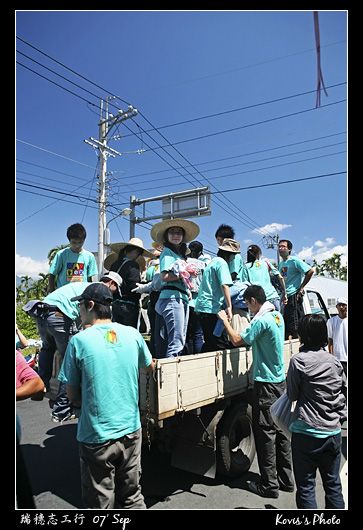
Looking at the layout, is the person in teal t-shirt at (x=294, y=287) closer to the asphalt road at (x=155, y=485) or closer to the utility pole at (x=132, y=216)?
the asphalt road at (x=155, y=485)

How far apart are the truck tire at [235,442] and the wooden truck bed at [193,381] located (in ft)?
0.79

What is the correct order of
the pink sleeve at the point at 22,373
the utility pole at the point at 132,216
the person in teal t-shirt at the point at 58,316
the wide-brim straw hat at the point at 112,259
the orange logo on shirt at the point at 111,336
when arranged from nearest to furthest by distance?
1. the pink sleeve at the point at 22,373
2. the orange logo on shirt at the point at 111,336
3. the person in teal t-shirt at the point at 58,316
4. the wide-brim straw hat at the point at 112,259
5. the utility pole at the point at 132,216

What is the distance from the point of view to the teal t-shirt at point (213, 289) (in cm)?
388

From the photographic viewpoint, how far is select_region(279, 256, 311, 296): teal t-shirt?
5.75 metres

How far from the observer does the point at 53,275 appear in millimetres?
4266

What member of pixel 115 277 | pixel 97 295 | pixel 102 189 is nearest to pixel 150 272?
pixel 115 277

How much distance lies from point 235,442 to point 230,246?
7.15 ft

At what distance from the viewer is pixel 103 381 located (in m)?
2.22

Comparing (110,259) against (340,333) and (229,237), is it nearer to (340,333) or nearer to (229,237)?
(229,237)

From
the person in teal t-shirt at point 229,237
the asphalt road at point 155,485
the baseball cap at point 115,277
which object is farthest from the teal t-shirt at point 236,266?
the asphalt road at point 155,485

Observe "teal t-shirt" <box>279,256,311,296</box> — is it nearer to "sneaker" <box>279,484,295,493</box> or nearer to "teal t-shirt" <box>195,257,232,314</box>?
"teal t-shirt" <box>195,257,232,314</box>
